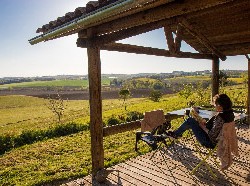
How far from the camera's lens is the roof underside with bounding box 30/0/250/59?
10.3ft

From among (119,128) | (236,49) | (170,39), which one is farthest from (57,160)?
(236,49)

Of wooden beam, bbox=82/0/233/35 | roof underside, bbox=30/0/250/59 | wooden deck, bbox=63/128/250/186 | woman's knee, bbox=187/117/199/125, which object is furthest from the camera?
woman's knee, bbox=187/117/199/125

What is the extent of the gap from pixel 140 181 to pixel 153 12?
2849 millimetres

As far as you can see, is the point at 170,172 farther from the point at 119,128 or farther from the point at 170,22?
the point at 170,22

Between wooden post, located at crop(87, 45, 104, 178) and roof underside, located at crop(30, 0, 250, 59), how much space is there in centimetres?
26

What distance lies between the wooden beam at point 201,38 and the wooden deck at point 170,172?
2.76 meters

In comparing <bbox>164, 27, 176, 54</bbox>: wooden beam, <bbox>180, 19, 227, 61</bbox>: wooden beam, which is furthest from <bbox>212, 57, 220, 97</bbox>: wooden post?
<bbox>164, 27, 176, 54</bbox>: wooden beam

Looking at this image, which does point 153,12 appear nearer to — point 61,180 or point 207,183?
point 207,183

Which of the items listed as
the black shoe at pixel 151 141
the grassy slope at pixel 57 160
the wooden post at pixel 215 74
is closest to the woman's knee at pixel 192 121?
the black shoe at pixel 151 141

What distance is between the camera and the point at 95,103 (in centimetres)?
459

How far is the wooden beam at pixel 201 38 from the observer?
17.7 feet

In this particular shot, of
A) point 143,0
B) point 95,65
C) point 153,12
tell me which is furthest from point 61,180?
point 143,0

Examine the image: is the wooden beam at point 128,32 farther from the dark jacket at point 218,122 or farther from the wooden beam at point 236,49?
the wooden beam at point 236,49

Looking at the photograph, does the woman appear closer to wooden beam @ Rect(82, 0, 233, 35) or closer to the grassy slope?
wooden beam @ Rect(82, 0, 233, 35)
